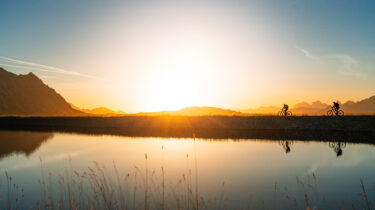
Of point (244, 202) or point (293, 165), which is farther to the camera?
point (293, 165)

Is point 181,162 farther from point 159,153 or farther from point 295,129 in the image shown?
point 295,129

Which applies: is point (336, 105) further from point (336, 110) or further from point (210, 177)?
point (210, 177)

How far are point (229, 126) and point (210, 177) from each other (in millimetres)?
33450

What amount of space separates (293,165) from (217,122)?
3165 cm

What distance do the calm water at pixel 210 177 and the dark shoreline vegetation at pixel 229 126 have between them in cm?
1197

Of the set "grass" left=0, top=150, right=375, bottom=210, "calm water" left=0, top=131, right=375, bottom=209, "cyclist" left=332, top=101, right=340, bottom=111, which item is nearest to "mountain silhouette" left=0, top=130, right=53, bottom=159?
"calm water" left=0, top=131, right=375, bottom=209

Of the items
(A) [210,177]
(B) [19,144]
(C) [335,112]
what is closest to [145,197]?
(A) [210,177]

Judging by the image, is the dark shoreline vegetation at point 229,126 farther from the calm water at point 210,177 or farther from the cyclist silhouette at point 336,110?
the calm water at point 210,177

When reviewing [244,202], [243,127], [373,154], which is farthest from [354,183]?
[243,127]

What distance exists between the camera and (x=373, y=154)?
19406 mm

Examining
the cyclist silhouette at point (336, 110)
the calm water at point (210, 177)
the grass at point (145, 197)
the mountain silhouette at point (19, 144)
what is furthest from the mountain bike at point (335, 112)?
the mountain silhouette at point (19, 144)

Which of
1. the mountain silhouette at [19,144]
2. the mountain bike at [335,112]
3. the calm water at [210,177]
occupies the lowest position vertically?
the calm water at [210,177]

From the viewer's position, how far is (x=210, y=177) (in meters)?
13.5

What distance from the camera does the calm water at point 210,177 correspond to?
9758mm
